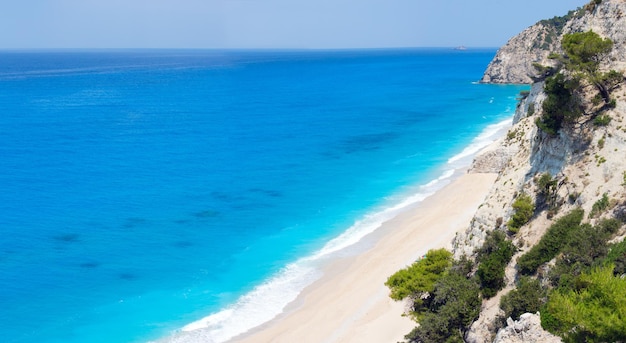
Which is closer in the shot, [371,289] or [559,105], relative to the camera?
[559,105]

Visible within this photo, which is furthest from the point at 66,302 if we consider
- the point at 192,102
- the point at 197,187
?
the point at 192,102

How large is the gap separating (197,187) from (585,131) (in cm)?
4207

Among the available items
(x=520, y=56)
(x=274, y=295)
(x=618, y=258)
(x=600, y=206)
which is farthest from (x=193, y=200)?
(x=520, y=56)

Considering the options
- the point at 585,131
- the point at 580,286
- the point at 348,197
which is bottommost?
the point at 348,197

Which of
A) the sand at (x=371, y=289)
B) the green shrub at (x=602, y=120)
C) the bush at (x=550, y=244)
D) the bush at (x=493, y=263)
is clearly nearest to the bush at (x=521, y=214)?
the bush at (x=493, y=263)

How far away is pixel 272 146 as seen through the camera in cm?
7969

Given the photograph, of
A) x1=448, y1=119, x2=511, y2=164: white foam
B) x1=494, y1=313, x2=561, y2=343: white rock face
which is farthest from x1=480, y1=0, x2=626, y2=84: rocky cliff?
x1=494, y1=313, x2=561, y2=343: white rock face

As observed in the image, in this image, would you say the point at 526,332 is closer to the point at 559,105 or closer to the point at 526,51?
the point at 559,105

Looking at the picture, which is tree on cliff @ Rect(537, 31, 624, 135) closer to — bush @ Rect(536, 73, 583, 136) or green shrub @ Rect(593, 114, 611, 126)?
bush @ Rect(536, 73, 583, 136)

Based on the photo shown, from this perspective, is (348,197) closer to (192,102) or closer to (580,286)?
(580,286)

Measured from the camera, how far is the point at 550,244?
23.0m

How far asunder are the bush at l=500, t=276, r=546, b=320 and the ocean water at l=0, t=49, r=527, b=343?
54.2 ft

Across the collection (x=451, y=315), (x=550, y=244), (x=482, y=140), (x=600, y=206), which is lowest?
(x=482, y=140)

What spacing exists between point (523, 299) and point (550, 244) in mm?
3339
